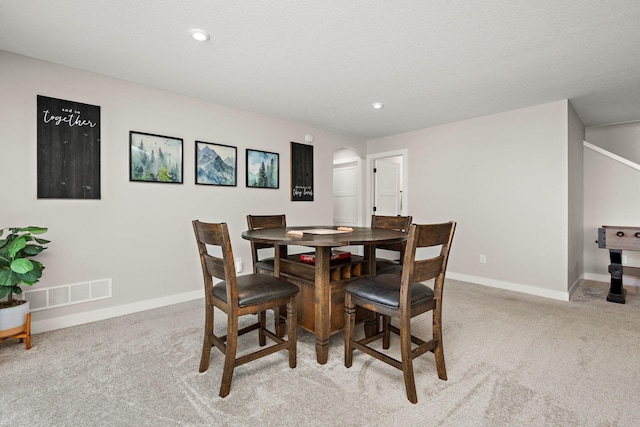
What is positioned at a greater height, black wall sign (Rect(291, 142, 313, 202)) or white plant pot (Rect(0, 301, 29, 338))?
black wall sign (Rect(291, 142, 313, 202))

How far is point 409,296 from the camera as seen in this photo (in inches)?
Answer: 62.6

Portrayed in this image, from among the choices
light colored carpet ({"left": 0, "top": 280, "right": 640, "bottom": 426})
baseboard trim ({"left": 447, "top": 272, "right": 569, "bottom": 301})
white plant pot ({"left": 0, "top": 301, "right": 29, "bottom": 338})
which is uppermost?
white plant pot ({"left": 0, "top": 301, "right": 29, "bottom": 338})

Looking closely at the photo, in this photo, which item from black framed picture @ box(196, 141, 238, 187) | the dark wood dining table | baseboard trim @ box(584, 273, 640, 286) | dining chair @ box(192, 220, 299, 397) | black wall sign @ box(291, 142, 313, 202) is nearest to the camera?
dining chair @ box(192, 220, 299, 397)

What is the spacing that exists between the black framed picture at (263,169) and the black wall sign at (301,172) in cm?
28

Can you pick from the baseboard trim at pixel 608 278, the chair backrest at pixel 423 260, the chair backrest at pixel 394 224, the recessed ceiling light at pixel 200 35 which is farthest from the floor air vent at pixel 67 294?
the baseboard trim at pixel 608 278

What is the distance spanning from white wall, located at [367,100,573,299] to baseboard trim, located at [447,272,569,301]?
0.01 meters

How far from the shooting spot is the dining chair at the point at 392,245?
2.55 meters

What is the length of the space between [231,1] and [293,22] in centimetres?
41

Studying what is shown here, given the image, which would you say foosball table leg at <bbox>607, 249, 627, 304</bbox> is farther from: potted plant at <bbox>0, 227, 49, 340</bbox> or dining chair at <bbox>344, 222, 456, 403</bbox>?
potted plant at <bbox>0, 227, 49, 340</bbox>

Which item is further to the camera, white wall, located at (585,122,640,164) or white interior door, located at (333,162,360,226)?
white interior door, located at (333,162,360,226)

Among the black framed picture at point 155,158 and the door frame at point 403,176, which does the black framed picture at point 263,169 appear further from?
the door frame at point 403,176

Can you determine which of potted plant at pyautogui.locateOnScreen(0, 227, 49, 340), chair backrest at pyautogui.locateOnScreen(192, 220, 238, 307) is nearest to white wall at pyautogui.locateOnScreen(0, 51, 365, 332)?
potted plant at pyautogui.locateOnScreen(0, 227, 49, 340)

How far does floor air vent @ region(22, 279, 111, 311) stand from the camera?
8.27 feet

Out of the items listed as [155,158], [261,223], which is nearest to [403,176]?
[261,223]
